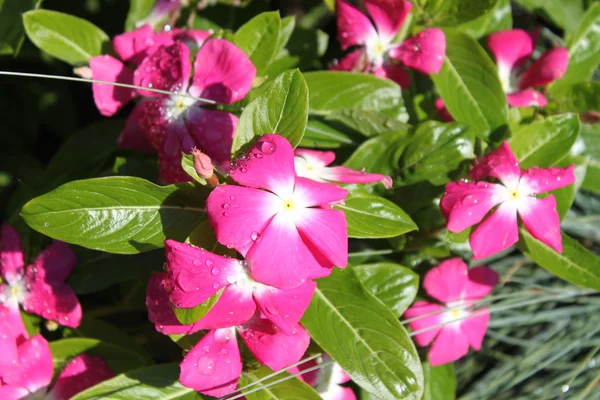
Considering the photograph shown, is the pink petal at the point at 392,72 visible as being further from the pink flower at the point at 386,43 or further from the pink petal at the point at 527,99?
the pink petal at the point at 527,99

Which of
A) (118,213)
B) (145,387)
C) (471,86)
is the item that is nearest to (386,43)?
A: (471,86)

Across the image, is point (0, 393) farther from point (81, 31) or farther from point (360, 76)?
point (360, 76)

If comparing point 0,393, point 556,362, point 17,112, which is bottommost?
point 556,362

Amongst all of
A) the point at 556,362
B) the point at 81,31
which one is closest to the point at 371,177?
the point at 81,31

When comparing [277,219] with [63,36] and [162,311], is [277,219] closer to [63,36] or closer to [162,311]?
[162,311]

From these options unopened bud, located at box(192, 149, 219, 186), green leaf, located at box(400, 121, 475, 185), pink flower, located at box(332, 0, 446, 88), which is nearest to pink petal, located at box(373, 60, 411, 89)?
pink flower, located at box(332, 0, 446, 88)

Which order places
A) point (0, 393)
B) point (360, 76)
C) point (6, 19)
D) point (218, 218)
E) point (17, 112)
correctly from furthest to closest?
point (17, 112) < point (6, 19) < point (360, 76) < point (0, 393) < point (218, 218)
